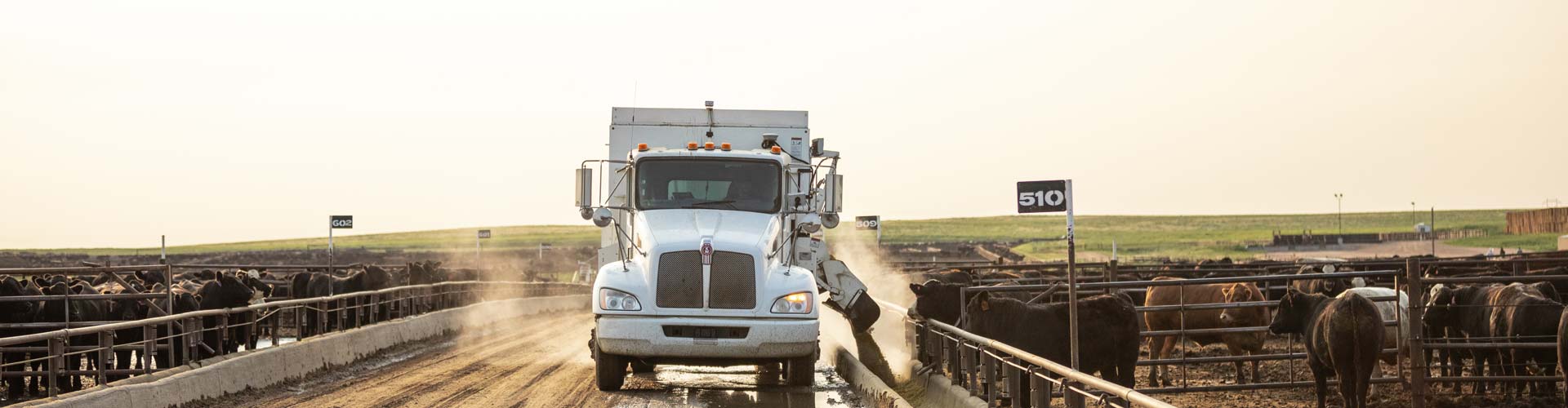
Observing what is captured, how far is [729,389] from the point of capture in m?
18.1

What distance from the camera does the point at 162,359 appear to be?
1942 centimetres

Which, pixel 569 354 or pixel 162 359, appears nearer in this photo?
pixel 162 359

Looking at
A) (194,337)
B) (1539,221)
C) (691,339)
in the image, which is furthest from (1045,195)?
(1539,221)

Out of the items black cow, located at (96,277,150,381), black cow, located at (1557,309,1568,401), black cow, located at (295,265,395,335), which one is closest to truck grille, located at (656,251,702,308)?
black cow, located at (96,277,150,381)

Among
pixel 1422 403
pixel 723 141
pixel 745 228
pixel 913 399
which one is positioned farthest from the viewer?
pixel 723 141

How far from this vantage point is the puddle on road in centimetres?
1642

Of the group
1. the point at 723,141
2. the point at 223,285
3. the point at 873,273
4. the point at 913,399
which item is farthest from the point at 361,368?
the point at 873,273

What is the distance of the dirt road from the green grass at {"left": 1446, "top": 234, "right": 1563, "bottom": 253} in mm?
106773

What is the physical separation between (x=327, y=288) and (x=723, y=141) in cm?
2005

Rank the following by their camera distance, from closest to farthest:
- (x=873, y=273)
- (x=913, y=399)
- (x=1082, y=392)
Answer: (x=1082, y=392), (x=913, y=399), (x=873, y=273)

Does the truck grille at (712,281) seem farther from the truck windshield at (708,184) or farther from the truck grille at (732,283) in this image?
the truck windshield at (708,184)

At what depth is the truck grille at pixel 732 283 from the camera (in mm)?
16625

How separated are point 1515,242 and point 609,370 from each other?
123 metres

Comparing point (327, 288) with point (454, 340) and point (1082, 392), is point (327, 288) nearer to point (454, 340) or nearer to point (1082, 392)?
point (454, 340)
